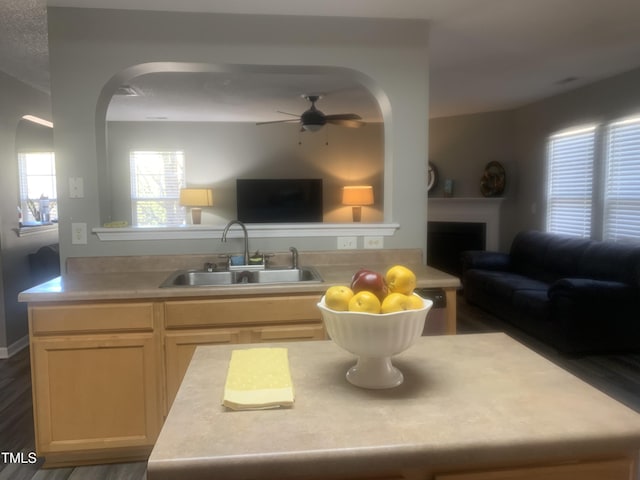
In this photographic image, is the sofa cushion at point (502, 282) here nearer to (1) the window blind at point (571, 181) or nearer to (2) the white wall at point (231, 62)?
(1) the window blind at point (571, 181)

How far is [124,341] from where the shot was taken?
216cm

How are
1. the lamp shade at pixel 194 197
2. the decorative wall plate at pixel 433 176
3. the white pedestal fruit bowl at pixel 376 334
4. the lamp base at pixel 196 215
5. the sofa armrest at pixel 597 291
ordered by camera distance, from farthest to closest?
1. the decorative wall plate at pixel 433 176
2. the lamp base at pixel 196 215
3. the lamp shade at pixel 194 197
4. the sofa armrest at pixel 597 291
5. the white pedestal fruit bowl at pixel 376 334

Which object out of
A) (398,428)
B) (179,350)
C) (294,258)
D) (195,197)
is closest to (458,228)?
(195,197)

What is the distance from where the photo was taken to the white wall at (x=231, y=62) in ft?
8.49

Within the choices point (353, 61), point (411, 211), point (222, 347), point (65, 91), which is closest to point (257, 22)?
point (353, 61)

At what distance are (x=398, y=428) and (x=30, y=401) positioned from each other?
9.72 feet

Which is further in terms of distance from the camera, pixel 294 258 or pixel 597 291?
pixel 597 291

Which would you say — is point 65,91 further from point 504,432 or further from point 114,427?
point 504,432

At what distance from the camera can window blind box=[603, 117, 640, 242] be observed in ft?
13.6

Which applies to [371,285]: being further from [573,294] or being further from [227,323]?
[573,294]

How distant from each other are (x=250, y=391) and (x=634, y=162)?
447 centimetres

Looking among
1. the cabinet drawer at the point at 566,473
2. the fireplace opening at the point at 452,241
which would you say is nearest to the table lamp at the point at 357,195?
the fireplace opening at the point at 452,241

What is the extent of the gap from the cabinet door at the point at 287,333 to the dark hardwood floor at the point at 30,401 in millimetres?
Result: 831

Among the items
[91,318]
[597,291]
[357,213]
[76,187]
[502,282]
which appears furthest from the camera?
[357,213]
